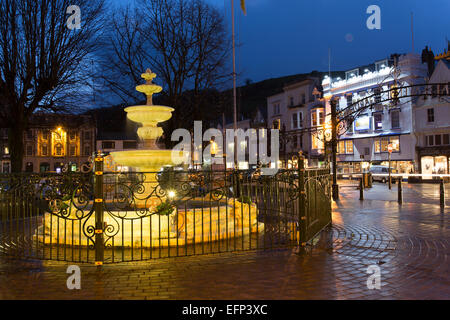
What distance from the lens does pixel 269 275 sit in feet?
19.3

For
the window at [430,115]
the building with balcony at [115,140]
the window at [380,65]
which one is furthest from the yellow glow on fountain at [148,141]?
the building with balcony at [115,140]

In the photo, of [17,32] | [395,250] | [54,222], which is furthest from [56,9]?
[395,250]

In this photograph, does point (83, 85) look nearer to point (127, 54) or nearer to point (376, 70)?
point (127, 54)

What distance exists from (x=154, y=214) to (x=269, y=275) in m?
3.11

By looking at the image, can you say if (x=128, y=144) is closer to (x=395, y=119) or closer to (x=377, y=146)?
(x=377, y=146)

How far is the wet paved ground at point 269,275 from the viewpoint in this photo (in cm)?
508

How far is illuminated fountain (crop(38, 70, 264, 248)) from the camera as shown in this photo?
7720 mm

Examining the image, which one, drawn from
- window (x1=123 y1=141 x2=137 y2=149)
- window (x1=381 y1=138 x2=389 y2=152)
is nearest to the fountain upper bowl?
window (x1=381 y1=138 x2=389 y2=152)

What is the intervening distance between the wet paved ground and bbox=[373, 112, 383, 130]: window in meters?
38.4

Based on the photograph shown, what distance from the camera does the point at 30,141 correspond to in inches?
2709

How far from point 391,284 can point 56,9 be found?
15.4 m
